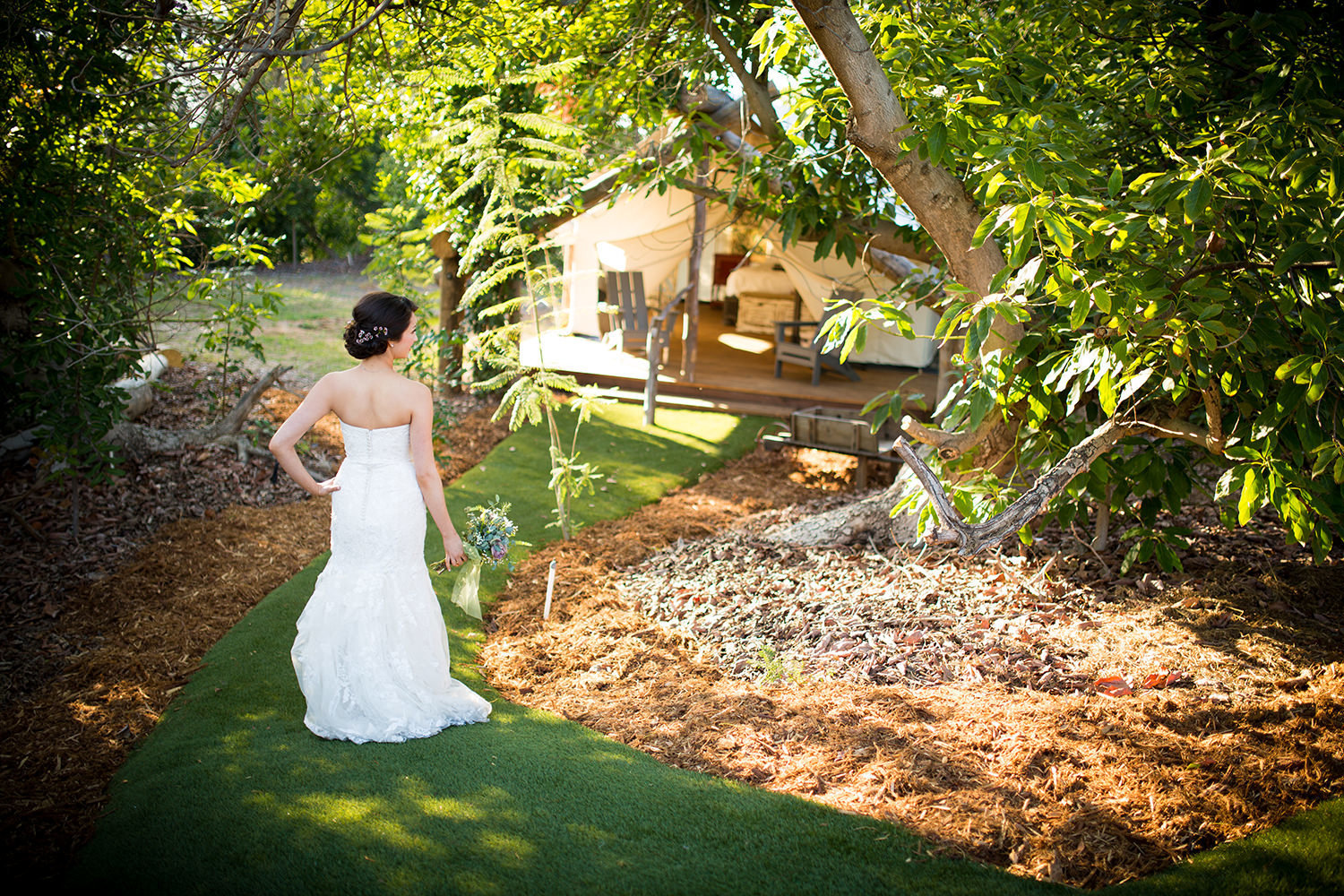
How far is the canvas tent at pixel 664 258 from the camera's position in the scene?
12.7 metres

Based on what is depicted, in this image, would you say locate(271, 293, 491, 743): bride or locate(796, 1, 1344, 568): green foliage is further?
locate(271, 293, 491, 743): bride

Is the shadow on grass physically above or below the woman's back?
below

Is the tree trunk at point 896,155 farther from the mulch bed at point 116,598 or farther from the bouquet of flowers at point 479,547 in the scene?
the mulch bed at point 116,598

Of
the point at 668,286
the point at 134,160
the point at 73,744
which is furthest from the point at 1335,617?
the point at 668,286

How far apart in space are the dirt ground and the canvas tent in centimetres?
691

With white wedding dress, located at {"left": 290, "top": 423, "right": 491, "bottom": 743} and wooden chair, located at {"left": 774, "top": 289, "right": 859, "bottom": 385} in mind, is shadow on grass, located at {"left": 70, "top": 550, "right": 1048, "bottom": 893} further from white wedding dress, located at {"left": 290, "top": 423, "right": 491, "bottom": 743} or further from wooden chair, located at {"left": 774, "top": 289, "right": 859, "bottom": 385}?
wooden chair, located at {"left": 774, "top": 289, "right": 859, "bottom": 385}

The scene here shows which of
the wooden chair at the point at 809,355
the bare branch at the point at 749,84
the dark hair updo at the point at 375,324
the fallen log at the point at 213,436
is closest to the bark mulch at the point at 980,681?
the dark hair updo at the point at 375,324

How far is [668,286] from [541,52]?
7441 millimetres

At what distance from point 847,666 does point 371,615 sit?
7.66ft

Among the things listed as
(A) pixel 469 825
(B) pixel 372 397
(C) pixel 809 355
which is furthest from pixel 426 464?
(C) pixel 809 355

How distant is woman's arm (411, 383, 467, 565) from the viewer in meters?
3.78

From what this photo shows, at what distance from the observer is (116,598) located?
17.1 ft

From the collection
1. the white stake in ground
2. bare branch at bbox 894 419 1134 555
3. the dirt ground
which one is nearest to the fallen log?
the dirt ground

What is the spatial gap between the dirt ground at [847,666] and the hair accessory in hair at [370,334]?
1920 millimetres
